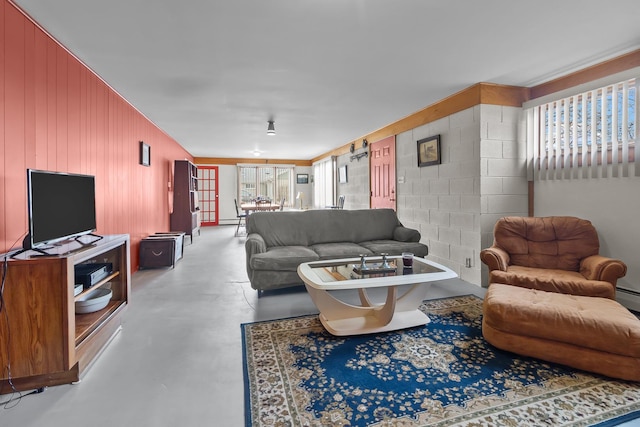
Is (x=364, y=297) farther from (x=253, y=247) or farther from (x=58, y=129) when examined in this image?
(x=58, y=129)

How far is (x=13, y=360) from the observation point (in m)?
1.62

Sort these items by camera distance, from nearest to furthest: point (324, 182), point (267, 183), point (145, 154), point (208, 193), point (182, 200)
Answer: point (145, 154)
point (182, 200)
point (324, 182)
point (208, 193)
point (267, 183)

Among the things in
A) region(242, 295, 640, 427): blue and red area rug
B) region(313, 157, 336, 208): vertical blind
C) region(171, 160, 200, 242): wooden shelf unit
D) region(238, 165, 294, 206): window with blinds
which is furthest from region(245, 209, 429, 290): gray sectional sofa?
region(238, 165, 294, 206): window with blinds

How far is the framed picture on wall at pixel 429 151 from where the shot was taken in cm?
420

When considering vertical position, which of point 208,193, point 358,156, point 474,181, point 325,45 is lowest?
point 474,181

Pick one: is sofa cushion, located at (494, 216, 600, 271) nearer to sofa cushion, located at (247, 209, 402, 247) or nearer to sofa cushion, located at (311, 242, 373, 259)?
sofa cushion, located at (311, 242, 373, 259)

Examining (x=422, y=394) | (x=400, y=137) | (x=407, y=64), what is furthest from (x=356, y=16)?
(x=400, y=137)

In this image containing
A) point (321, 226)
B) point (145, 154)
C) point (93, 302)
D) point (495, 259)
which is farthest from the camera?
point (145, 154)

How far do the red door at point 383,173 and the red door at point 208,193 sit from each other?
18.7 feet

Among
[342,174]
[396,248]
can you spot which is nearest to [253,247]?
[396,248]

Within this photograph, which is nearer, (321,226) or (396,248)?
(396,248)

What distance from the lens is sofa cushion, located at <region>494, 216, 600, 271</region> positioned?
2.78 metres

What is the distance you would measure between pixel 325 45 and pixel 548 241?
2718 mm

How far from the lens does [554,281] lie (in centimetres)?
245
